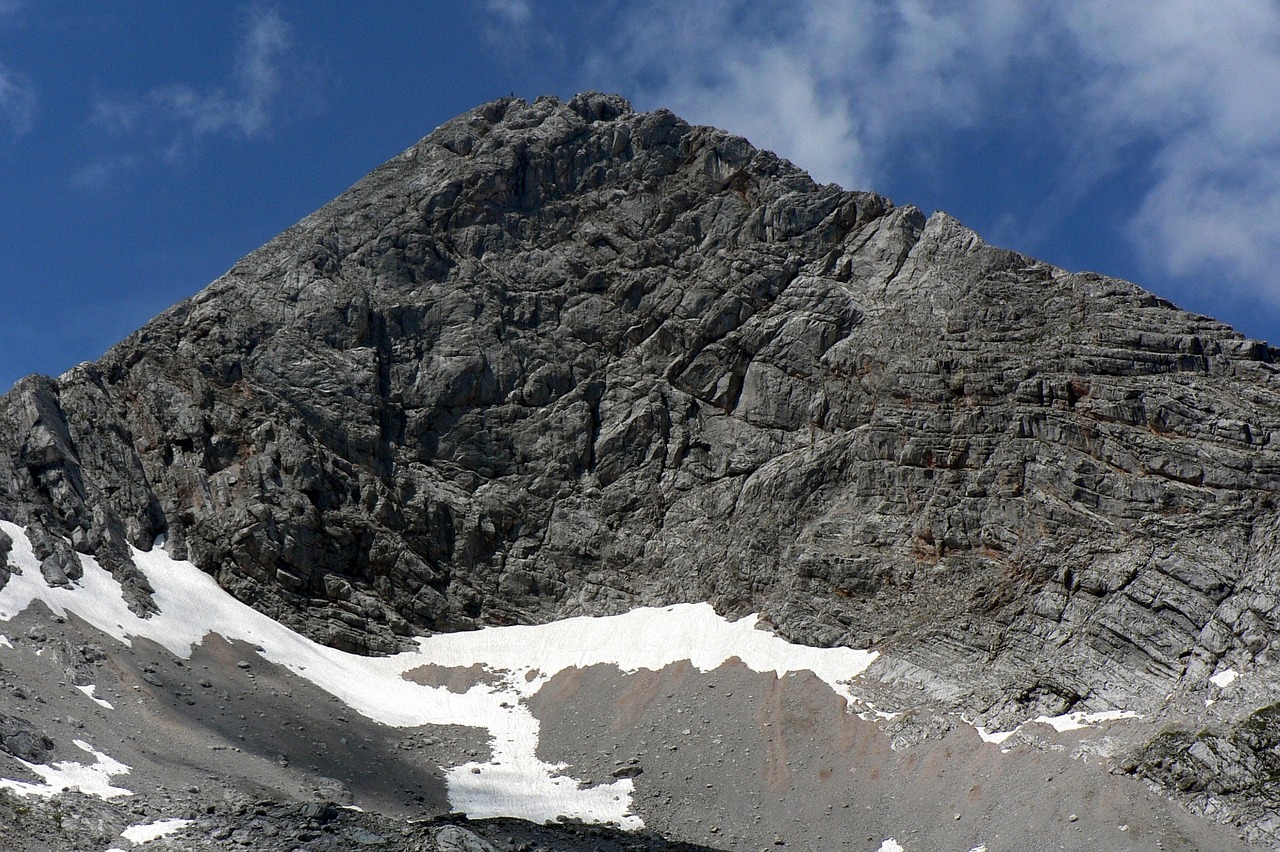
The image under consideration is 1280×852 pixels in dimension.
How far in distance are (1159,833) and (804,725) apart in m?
17.4

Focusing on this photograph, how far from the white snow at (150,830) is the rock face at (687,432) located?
23684 millimetres

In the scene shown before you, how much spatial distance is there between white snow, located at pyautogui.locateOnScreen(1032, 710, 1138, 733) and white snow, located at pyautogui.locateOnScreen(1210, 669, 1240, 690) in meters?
4.03

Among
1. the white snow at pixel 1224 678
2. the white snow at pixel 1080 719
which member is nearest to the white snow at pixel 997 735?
the white snow at pixel 1080 719

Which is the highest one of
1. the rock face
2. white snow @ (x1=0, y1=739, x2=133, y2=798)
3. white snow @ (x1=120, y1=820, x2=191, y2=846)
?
the rock face

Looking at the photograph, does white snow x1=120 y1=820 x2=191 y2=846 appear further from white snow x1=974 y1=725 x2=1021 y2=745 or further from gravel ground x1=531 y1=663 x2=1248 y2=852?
white snow x1=974 y1=725 x2=1021 y2=745

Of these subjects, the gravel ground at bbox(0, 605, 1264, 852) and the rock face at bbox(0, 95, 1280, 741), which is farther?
the rock face at bbox(0, 95, 1280, 741)

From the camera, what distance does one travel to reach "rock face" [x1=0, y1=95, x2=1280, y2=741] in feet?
204

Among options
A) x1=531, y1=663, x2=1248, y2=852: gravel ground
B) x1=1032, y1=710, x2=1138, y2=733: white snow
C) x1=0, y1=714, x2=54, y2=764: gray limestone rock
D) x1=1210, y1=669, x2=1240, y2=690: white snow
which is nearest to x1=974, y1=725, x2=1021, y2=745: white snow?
x1=531, y1=663, x2=1248, y2=852: gravel ground

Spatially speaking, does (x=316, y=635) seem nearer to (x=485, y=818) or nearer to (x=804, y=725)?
(x=485, y=818)

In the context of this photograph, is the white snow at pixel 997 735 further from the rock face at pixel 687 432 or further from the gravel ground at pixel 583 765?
the rock face at pixel 687 432

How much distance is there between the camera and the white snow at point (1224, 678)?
173ft

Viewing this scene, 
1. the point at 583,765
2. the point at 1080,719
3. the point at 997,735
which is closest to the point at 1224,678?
the point at 1080,719

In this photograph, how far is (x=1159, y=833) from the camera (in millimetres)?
45500

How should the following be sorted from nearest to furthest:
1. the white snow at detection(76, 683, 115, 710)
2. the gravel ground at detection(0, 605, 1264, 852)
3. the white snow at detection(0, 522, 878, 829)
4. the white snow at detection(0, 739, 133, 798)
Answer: the white snow at detection(0, 739, 133, 798) < the gravel ground at detection(0, 605, 1264, 852) < the white snow at detection(76, 683, 115, 710) < the white snow at detection(0, 522, 878, 829)
